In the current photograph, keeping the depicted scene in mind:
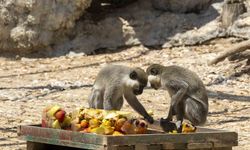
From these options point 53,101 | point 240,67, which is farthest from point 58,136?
point 240,67

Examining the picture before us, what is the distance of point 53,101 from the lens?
12.4 meters

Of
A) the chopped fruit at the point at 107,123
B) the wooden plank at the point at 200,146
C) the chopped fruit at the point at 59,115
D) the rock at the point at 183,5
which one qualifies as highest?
the rock at the point at 183,5

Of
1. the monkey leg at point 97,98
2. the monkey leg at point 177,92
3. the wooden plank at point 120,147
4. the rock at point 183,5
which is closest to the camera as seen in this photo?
the wooden plank at point 120,147

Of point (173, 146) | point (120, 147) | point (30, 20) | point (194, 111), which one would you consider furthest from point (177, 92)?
point (30, 20)

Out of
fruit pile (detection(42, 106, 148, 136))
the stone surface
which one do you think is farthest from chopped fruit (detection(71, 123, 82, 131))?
the stone surface

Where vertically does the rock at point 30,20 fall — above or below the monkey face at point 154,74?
above

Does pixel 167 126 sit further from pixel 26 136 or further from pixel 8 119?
pixel 8 119

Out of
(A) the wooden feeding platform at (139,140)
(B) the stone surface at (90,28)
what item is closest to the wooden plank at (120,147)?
(A) the wooden feeding platform at (139,140)

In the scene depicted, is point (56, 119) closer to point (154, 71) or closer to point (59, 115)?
point (59, 115)

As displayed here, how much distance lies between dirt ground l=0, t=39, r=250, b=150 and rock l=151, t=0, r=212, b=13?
119 cm

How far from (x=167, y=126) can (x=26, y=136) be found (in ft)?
4.51

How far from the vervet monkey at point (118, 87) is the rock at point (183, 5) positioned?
7950mm

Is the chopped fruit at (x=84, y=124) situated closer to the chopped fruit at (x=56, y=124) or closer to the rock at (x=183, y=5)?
the chopped fruit at (x=56, y=124)

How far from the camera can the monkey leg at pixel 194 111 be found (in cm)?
942
